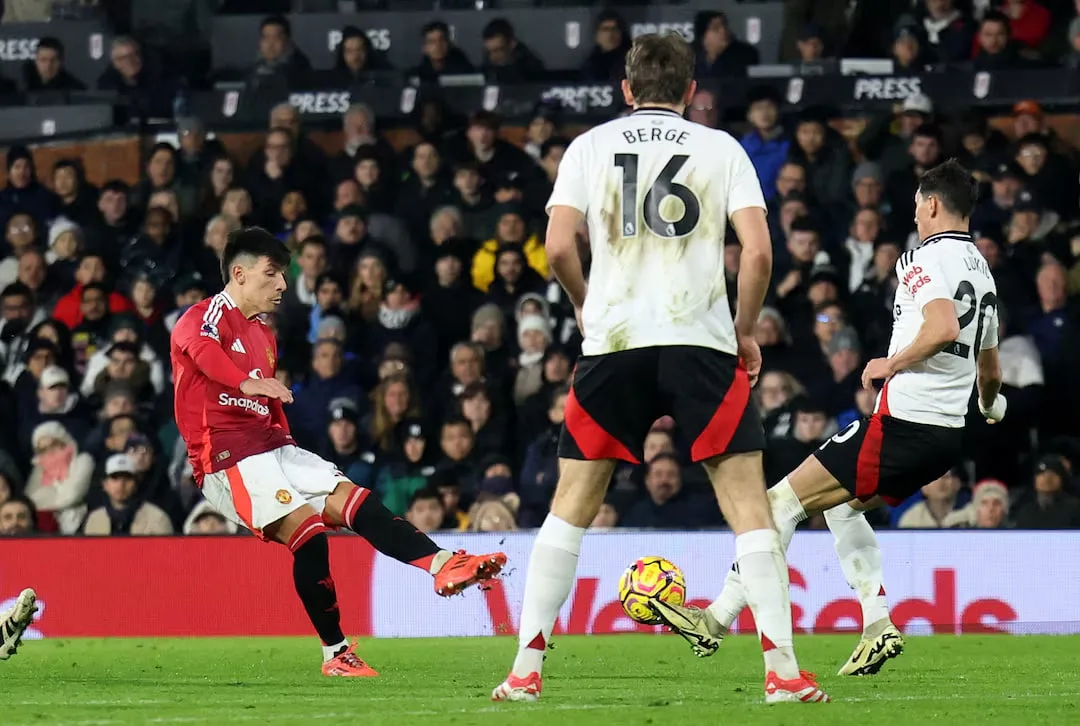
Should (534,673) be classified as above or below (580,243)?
below

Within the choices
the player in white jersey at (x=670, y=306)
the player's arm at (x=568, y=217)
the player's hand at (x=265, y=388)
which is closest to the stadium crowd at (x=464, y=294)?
the player's hand at (x=265, y=388)

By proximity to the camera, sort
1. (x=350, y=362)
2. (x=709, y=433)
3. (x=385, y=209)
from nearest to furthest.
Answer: (x=709, y=433)
(x=350, y=362)
(x=385, y=209)

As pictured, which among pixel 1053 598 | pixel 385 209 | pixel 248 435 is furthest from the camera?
pixel 385 209

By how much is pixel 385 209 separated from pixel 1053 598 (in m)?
6.14

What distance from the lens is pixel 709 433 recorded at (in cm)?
613

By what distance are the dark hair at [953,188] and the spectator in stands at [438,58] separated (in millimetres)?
8299

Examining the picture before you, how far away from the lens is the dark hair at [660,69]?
6168 millimetres

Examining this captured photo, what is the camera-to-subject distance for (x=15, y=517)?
13.2m

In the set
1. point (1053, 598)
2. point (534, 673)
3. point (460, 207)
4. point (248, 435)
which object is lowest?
point (1053, 598)

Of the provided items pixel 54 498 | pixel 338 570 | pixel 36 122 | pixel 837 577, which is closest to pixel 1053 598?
pixel 837 577

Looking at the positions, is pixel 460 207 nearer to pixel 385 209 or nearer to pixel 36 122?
pixel 385 209

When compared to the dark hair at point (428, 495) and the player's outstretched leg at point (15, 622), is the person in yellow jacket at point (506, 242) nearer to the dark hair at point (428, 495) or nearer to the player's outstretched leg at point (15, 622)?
the dark hair at point (428, 495)

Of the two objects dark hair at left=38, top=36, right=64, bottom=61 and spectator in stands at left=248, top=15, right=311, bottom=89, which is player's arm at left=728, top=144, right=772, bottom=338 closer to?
spectator in stands at left=248, top=15, right=311, bottom=89

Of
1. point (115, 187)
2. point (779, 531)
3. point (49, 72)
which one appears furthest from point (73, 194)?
point (779, 531)
